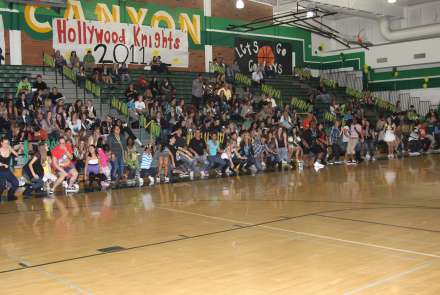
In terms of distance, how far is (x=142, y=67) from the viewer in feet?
78.9

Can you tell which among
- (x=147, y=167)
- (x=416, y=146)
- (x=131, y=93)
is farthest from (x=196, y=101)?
(x=416, y=146)

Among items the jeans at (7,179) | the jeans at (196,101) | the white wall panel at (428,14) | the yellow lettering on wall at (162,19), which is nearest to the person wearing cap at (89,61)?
the yellow lettering on wall at (162,19)

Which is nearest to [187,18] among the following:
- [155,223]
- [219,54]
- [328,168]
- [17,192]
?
[219,54]

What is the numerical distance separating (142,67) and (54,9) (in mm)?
4956

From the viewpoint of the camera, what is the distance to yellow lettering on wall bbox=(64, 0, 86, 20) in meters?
21.8

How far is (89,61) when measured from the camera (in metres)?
21.5

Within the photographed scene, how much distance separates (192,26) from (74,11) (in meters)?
6.79

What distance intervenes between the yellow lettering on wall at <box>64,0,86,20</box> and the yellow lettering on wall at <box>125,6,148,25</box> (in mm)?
2532

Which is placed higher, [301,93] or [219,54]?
[219,54]

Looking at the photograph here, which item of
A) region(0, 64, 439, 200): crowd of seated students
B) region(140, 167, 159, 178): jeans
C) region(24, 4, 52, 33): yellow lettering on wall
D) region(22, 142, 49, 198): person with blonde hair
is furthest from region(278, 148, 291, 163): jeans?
region(24, 4, 52, 33): yellow lettering on wall

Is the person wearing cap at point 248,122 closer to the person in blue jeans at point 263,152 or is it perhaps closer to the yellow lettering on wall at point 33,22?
the person in blue jeans at point 263,152

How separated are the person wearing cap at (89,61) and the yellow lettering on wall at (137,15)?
3.45 meters

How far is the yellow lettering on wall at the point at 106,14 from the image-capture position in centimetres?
2275

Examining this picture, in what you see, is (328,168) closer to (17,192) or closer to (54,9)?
(17,192)
